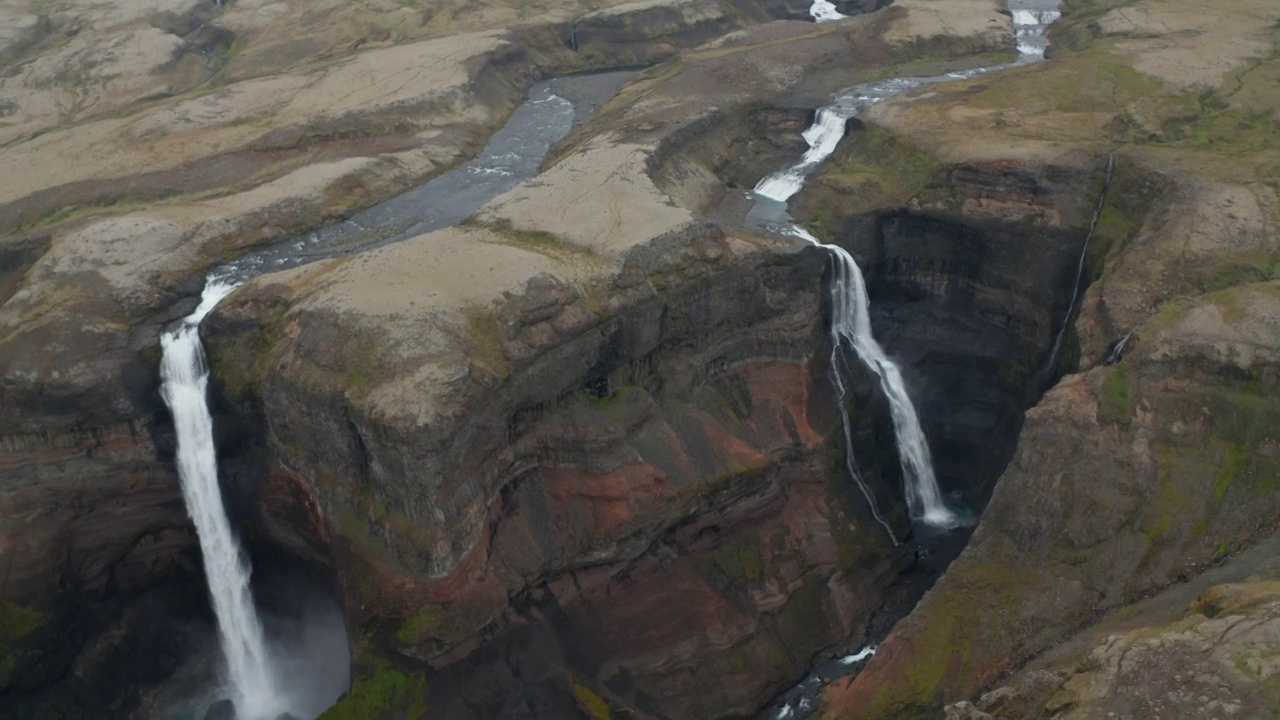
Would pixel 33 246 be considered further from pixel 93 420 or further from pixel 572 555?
pixel 572 555

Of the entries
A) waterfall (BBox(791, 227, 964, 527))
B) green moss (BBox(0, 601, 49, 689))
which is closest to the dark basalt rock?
green moss (BBox(0, 601, 49, 689))

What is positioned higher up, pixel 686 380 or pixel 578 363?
pixel 578 363

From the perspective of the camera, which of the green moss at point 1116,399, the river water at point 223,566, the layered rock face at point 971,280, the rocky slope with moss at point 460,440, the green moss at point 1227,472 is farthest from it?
the layered rock face at point 971,280

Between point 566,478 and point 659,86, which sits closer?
point 566,478

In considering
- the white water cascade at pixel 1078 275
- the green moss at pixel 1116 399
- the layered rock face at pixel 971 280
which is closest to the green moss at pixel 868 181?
the layered rock face at pixel 971 280

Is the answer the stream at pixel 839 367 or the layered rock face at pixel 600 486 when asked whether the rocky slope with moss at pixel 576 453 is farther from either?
the stream at pixel 839 367

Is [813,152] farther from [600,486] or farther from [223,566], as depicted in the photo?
[223,566]

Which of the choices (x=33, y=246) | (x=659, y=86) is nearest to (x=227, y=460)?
(x=33, y=246)

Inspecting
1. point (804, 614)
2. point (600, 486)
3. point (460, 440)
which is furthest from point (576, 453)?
point (804, 614)

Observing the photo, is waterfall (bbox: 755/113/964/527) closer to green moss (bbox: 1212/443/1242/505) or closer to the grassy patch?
green moss (bbox: 1212/443/1242/505)
